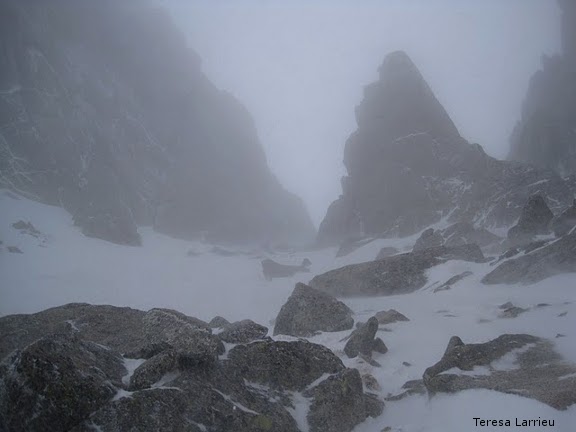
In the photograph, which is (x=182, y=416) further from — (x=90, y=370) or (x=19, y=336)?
(x=19, y=336)

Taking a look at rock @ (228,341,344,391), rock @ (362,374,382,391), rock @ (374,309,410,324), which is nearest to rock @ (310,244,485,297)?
rock @ (374,309,410,324)

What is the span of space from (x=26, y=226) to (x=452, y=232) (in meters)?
73.2

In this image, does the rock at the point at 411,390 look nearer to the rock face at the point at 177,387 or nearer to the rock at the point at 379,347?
the rock face at the point at 177,387

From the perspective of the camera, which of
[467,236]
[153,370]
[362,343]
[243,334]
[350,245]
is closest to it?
[153,370]

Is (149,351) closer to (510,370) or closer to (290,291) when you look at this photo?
(510,370)

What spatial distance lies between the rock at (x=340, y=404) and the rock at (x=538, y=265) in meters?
19.1

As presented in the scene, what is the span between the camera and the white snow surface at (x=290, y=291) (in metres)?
13.7

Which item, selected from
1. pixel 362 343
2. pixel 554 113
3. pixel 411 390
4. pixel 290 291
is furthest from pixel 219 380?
pixel 554 113

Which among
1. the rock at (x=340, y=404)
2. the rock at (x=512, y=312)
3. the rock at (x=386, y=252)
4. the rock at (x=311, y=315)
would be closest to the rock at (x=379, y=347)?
the rock at (x=311, y=315)

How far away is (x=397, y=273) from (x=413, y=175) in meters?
46.2

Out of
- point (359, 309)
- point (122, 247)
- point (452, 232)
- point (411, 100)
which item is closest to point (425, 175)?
point (411, 100)

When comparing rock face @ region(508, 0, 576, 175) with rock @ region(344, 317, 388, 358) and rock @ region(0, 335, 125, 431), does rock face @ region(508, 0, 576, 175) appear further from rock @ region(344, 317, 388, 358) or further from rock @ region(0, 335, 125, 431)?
rock @ region(0, 335, 125, 431)

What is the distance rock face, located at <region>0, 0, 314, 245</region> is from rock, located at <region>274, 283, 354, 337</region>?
68444 millimetres

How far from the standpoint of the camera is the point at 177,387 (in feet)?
41.4
